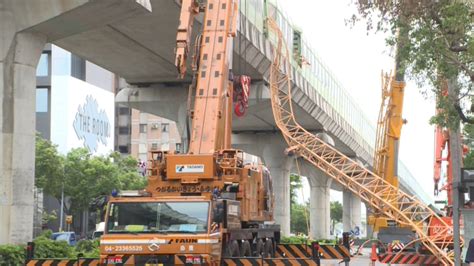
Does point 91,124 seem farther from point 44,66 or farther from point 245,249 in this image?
point 245,249

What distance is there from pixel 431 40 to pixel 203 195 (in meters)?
5.70

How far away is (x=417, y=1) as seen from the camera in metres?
13.9

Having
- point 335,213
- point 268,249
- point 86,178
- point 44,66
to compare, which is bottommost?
point 335,213

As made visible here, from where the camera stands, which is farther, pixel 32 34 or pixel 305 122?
pixel 305 122

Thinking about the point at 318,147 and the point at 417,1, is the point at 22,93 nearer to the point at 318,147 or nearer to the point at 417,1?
the point at 417,1

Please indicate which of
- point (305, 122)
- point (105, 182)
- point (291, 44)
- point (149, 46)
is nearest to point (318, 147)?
point (291, 44)

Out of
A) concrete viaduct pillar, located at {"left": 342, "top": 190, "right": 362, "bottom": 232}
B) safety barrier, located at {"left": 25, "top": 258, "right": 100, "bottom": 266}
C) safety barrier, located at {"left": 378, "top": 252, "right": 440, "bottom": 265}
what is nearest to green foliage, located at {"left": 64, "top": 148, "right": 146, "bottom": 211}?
safety barrier, located at {"left": 378, "top": 252, "right": 440, "bottom": 265}

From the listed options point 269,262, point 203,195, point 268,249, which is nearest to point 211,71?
point 268,249

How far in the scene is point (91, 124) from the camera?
269ft

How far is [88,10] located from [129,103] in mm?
19969

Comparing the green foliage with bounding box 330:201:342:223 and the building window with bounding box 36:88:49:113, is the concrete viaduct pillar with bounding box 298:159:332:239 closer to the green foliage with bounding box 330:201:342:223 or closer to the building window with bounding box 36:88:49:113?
the building window with bounding box 36:88:49:113

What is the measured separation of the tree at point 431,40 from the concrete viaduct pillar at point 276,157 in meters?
38.9

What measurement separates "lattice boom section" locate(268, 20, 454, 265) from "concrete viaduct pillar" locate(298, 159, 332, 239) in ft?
72.3

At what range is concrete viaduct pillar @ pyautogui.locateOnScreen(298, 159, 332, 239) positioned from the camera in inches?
2672
